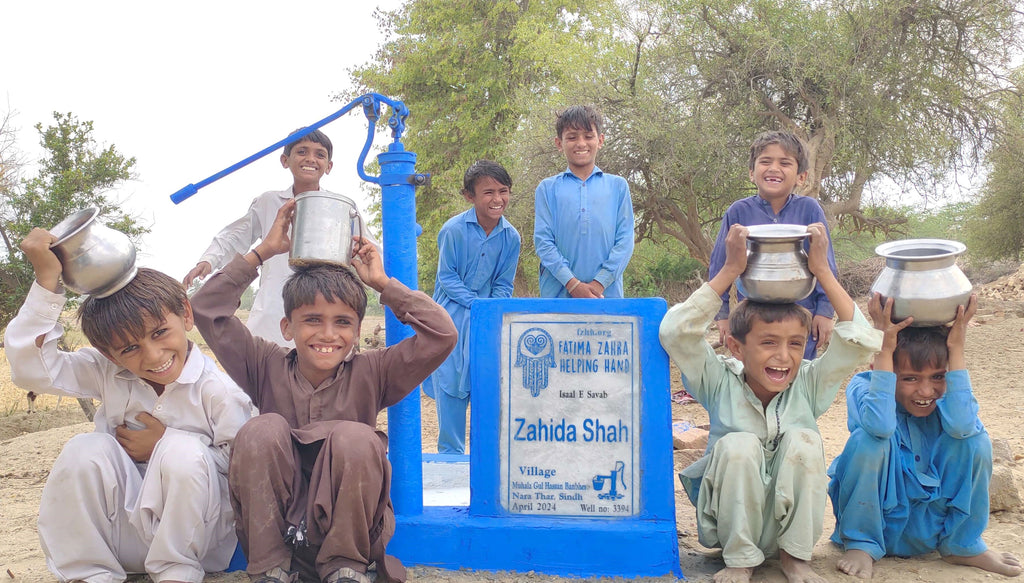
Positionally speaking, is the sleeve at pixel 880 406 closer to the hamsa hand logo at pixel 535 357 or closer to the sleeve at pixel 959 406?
the sleeve at pixel 959 406

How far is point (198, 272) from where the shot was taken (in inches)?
148

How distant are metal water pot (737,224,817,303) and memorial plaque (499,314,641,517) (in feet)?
1.62

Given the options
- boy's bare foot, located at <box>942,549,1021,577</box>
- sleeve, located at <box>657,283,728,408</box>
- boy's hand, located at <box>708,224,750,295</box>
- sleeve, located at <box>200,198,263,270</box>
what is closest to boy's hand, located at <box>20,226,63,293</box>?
sleeve, located at <box>200,198,263,270</box>

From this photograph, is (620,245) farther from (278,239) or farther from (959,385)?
(278,239)

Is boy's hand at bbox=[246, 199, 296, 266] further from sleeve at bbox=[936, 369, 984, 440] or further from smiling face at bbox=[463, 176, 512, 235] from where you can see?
sleeve at bbox=[936, 369, 984, 440]

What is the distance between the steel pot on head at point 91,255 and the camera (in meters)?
2.55

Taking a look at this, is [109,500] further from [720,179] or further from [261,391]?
[720,179]

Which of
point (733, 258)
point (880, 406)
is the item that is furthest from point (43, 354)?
point (880, 406)

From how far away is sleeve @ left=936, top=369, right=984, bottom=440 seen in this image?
292 cm

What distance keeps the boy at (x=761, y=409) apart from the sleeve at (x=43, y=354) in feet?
7.01

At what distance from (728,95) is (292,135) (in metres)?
8.56

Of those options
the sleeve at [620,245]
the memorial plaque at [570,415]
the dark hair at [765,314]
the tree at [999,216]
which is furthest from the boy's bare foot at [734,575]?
the tree at [999,216]

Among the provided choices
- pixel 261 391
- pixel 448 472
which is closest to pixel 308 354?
pixel 261 391

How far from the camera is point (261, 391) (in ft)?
9.70
